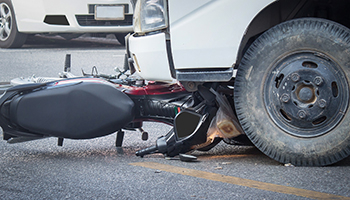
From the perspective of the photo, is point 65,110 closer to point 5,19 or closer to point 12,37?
point 12,37

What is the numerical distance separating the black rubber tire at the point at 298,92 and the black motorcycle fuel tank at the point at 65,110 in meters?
0.88

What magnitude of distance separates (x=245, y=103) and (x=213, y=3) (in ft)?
2.18

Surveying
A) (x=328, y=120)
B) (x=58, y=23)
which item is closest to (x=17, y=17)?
(x=58, y=23)

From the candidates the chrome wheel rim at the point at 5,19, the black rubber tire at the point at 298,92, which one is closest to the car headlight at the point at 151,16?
the black rubber tire at the point at 298,92

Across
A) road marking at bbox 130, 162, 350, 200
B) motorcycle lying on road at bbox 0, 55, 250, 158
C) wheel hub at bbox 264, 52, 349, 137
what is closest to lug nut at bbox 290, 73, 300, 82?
wheel hub at bbox 264, 52, 349, 137

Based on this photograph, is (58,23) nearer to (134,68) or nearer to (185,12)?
(134,68)

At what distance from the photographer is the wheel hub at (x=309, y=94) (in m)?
2.88

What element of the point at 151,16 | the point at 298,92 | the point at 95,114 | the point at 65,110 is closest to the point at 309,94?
the point at 298,92

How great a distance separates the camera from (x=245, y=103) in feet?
10.2

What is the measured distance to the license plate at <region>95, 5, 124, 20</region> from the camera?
8625mm

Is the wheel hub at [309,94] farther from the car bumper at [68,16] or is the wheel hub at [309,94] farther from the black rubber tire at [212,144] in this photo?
the car bumper at [68,16]

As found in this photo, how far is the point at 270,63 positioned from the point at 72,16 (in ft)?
20.6

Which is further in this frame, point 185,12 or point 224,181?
point 185,12

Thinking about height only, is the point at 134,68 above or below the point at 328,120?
above
